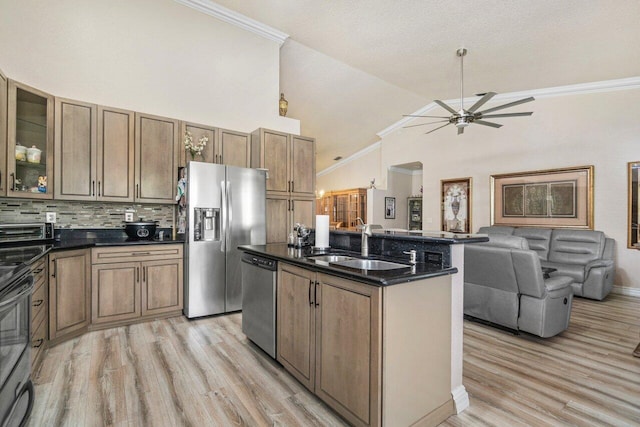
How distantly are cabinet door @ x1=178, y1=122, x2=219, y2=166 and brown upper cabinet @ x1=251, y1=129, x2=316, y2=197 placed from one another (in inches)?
23.3

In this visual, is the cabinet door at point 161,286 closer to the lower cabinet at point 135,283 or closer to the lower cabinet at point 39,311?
the lower cabinet at point 135,283

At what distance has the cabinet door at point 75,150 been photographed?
325cm

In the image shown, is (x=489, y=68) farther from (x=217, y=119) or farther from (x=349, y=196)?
(x=349, y=196)

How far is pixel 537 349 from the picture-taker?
9.29ft

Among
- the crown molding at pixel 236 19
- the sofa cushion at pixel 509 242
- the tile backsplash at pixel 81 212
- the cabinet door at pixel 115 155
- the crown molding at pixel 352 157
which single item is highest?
the crown molding at pixel 236 19

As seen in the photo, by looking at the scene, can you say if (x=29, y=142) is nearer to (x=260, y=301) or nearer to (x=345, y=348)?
(x=260, y=301)

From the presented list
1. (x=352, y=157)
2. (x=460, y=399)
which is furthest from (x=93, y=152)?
(x=352, y=157)

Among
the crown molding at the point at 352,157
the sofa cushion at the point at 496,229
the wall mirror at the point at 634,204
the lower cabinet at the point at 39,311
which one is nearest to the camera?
the lower cabinet at the point at 39,311

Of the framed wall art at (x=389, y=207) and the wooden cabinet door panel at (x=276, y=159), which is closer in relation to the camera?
the wooden cabinet door panel at (x=276, y=159)

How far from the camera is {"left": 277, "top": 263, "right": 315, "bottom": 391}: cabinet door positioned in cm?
202

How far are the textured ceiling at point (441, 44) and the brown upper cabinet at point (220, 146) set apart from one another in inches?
69.1

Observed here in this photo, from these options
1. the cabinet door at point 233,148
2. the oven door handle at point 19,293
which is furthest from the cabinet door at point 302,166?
the oven door handle at point 19,293

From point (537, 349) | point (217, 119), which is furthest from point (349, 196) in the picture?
point (537, 349)

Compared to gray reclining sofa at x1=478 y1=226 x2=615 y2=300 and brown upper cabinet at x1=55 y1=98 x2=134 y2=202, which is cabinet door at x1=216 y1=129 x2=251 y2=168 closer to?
brown upper cabinet at x1=55 y1=98 x2=134 y2=202
